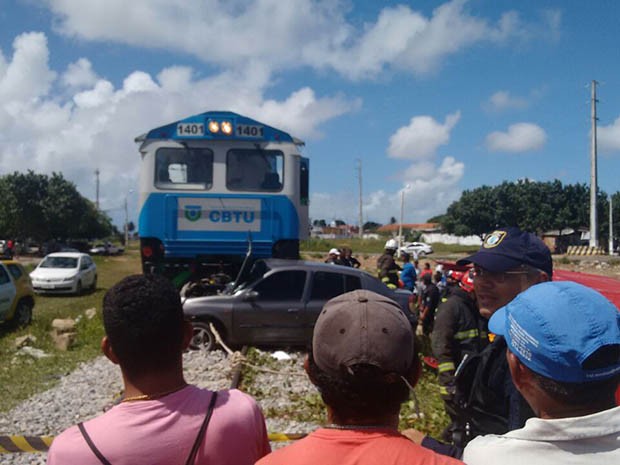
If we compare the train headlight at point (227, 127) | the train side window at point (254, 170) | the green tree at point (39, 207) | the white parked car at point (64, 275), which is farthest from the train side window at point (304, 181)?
the green tree at point (39, 207)

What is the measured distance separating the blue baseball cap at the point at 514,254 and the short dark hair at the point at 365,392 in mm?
1515

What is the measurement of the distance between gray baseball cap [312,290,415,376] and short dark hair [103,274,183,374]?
1.86ft

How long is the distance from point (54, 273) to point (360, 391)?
819 inches

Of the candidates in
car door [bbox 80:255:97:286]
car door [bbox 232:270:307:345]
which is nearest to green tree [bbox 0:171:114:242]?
car door [bbox 80:255:97:286]

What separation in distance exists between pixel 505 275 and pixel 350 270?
6344mm

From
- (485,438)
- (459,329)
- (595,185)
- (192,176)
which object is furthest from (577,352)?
(595,185)

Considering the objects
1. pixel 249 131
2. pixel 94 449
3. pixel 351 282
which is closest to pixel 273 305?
pixel 351 282

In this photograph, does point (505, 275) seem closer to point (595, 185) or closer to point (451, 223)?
point (595, 185)

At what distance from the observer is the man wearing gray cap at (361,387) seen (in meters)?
1.49

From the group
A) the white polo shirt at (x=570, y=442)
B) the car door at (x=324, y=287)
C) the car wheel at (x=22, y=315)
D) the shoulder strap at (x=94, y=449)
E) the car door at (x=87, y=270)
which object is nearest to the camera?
the white polo shirt at (x=570, y=442)

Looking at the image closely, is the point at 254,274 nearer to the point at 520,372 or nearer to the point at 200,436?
the point at 200,436

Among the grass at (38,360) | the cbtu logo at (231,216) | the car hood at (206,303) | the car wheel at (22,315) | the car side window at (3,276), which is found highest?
the cbtu logo at (231,216)

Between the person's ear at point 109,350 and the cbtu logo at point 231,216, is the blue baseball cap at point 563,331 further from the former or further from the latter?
the cbtu logo at point 231,216

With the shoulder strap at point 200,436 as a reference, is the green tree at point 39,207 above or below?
above
